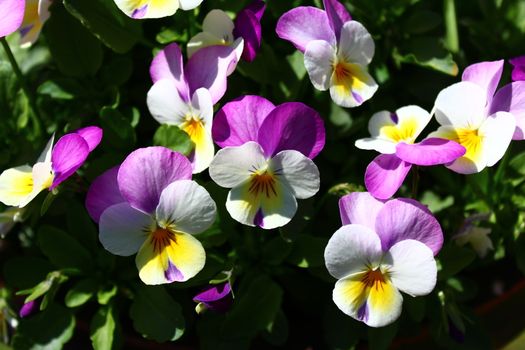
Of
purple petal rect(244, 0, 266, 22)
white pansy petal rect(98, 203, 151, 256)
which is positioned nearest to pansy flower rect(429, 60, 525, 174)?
purple petal rect(244, 0, 266, 22)

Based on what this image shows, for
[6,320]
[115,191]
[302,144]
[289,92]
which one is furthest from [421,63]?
[6,320]

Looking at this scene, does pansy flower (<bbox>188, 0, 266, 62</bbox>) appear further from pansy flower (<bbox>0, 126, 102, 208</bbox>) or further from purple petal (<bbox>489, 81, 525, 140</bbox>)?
purple petal (<bbox>489, 81, 525, 140</bbox>)

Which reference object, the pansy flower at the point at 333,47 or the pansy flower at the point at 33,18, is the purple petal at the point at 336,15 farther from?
the pansy flower at the point at 33,18

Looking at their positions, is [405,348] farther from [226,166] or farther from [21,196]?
[21,196]

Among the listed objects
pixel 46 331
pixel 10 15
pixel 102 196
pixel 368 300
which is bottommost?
pixel 46 331

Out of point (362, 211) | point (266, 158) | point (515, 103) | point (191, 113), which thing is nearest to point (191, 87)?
point (191, 113)

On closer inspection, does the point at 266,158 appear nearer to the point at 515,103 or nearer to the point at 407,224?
the point at 407,224
